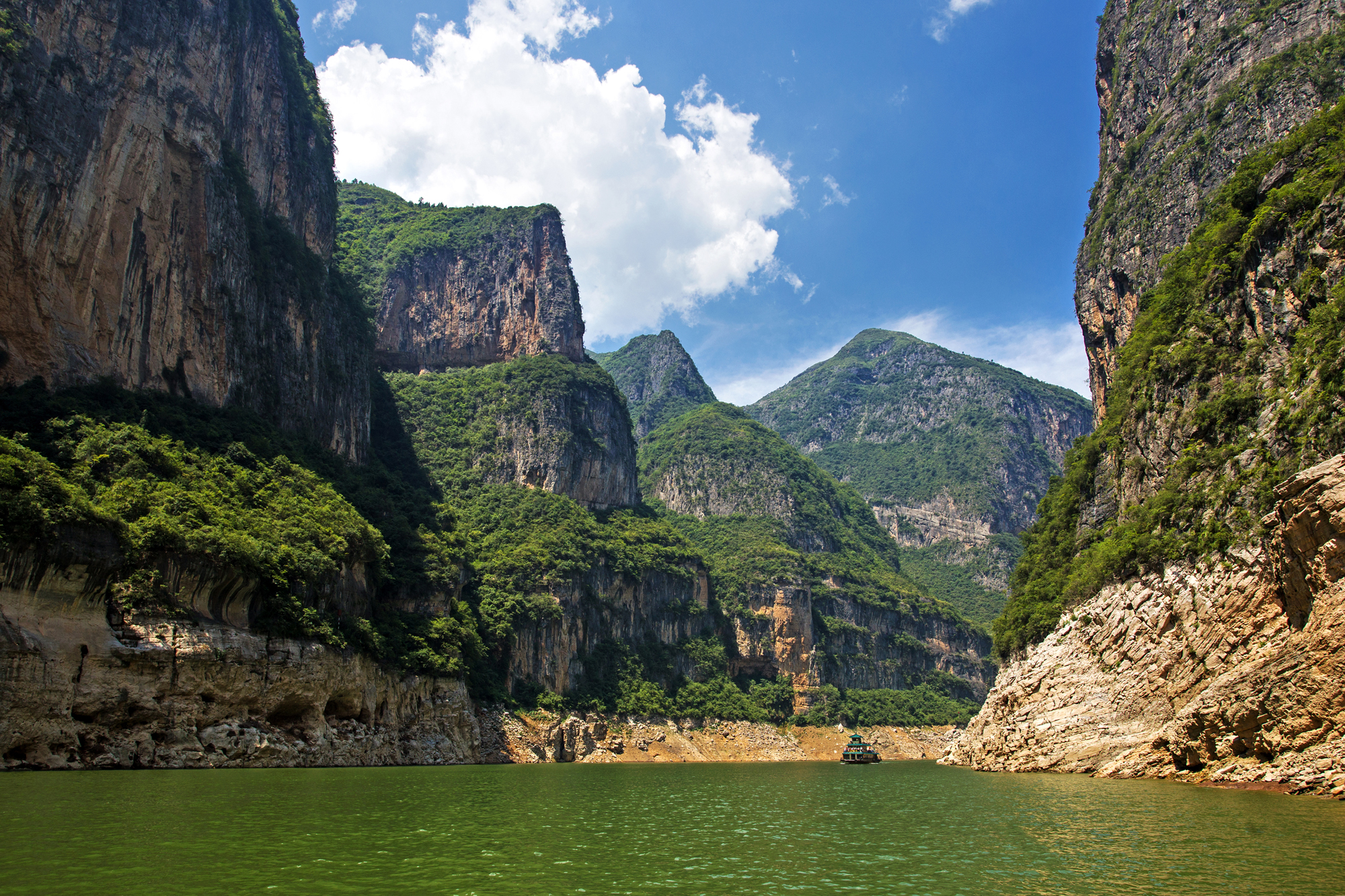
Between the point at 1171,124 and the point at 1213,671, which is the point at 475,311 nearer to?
the point at 1171,124

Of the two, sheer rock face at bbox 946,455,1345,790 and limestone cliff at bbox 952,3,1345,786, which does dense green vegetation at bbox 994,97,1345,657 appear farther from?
sheer rock face at bbox 946,455,1345,790

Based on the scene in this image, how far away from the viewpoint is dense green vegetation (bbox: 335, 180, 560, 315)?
157500 mm

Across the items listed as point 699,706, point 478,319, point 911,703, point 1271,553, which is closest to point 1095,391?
point 1271,553

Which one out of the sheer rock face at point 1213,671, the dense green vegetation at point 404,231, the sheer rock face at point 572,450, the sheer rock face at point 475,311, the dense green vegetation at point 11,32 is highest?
the dense green vegetation at point 404,231

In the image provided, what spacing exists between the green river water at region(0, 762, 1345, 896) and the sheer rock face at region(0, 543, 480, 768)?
449 centimetres

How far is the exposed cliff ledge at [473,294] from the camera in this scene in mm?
156125

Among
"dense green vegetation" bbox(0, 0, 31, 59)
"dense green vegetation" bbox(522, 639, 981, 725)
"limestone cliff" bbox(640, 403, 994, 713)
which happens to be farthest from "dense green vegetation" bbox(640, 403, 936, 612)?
"dense green vegetation" bbox(0, 0, 31, 59)

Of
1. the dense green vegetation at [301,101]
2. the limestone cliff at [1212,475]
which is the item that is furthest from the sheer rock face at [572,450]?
the limestone cliff at [1212,475]

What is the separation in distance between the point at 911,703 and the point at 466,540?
84.7 metres

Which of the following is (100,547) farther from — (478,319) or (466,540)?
(478,319)

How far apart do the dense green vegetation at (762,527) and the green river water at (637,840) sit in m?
112

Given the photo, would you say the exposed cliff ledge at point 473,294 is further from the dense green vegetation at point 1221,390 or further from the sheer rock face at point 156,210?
the dense green vegetation at point 1221,390

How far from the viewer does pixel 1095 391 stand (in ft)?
285

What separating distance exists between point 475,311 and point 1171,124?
11286 centimetres
